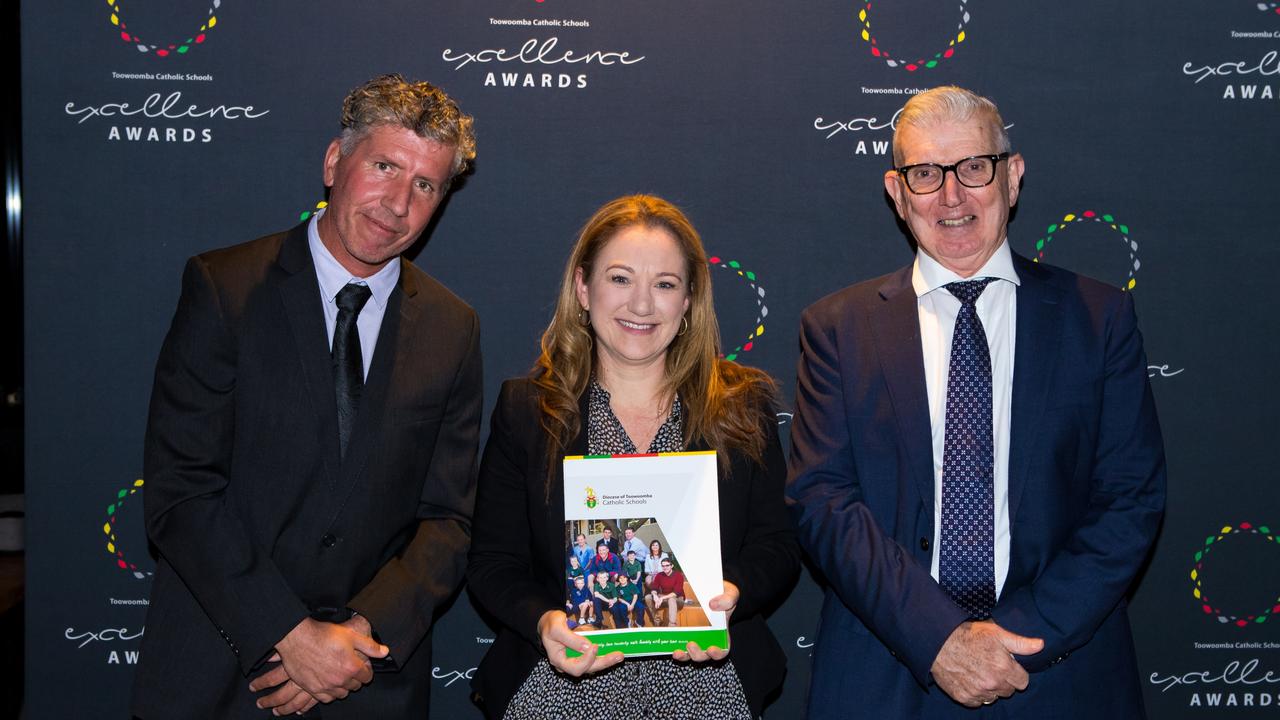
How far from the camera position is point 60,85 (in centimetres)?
359

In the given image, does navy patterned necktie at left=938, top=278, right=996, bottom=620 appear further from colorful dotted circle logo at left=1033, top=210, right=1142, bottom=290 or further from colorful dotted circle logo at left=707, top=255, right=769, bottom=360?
colorful dotted circle logo at left=1033, top=210, right=1142, bottom=290

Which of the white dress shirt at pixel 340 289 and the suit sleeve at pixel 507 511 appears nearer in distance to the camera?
the suit sleeve at pixel 507 511

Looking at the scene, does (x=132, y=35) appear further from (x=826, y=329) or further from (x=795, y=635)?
(x=795, y=635)

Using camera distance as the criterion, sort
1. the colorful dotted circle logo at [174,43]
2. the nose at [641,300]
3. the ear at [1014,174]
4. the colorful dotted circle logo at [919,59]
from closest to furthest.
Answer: the nose at [641,300] → the ear at [1014,174] → the colorful dotted circle logo at [174,43] → the colorful dotted circle logo at [919,59]

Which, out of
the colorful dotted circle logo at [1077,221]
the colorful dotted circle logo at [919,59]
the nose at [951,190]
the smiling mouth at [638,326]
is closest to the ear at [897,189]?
the nose at [951,190]

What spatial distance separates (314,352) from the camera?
2721 millimetres

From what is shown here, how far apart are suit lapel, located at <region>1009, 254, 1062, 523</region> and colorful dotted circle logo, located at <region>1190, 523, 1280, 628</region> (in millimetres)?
1716

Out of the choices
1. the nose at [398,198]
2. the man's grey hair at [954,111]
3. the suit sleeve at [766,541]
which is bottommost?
the suit sleeve at [766,541]

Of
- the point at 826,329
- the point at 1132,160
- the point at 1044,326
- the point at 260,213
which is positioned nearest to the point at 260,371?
the point at 260,213

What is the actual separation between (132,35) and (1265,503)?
4545 millimetres

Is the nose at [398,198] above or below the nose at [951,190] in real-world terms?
above

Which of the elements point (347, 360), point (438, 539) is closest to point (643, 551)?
point (438, 539)

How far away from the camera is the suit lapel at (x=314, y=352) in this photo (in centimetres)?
271

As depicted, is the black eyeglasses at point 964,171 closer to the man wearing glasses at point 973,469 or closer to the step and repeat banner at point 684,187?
the man wearing glasses at point 973,469
